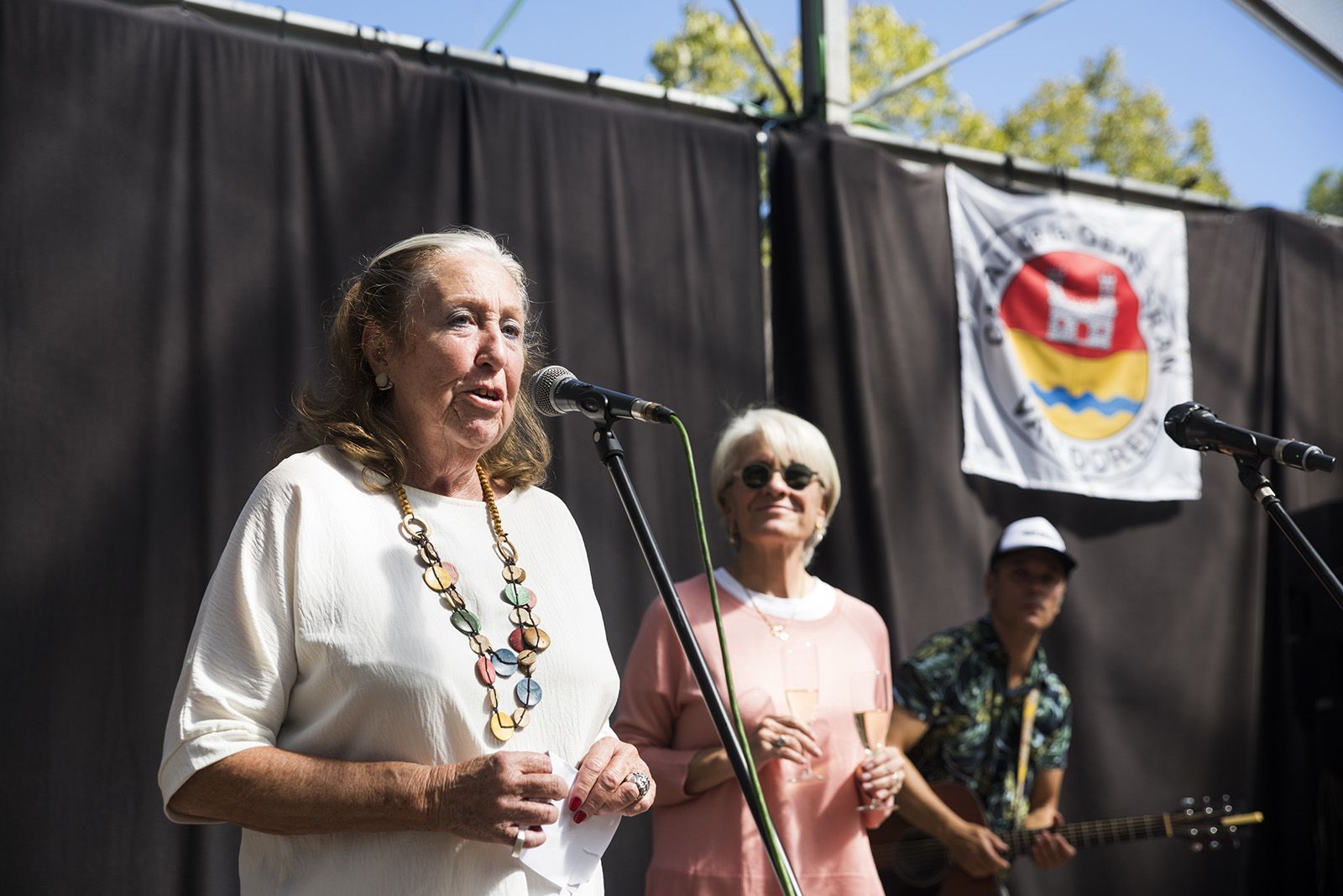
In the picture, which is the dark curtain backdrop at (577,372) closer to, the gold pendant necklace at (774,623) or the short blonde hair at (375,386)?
the gold pendant necklace at (774,623)

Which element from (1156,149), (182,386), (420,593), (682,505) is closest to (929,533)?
(682,505)

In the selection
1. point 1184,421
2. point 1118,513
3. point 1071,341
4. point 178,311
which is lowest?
point 1184,421

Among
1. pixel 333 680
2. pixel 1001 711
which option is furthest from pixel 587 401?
pixel 1001 711

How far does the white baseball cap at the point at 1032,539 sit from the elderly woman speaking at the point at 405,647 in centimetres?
215

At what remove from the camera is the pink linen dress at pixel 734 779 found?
2.62 m

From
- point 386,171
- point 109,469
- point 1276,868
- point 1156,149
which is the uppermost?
point 1156,149

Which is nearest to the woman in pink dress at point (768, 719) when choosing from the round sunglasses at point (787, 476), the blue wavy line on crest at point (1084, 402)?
the round sunglasses at point (787, 476)

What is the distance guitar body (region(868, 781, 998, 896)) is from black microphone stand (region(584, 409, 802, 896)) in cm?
202

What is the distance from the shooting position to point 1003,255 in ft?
15.5

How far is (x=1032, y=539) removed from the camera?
12.2 ft

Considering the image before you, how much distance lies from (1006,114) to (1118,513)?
15430mm

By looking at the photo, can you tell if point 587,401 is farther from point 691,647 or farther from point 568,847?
point 568,847

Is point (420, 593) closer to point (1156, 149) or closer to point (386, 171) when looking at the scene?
point (386, 171)

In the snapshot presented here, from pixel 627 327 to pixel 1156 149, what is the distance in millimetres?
17888
